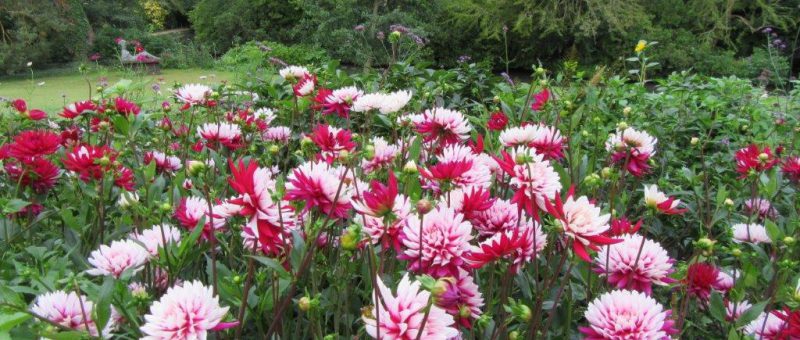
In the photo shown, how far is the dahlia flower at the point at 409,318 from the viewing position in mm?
565

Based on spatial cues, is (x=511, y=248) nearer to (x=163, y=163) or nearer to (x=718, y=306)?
(x=718, y=306)

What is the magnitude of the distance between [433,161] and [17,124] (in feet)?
4.00

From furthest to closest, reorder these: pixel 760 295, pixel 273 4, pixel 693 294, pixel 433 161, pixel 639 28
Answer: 1. pixel 273 4
2. pixel 639 28
3. pixel 433 161
4. pixel 760 295
5. pixel 693 294

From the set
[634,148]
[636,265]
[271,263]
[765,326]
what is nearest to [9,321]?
[271,263]

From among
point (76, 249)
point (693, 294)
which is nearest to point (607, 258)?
point (693, 294)

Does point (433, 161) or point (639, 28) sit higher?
point (433, 161)

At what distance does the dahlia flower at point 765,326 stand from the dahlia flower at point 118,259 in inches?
32.7

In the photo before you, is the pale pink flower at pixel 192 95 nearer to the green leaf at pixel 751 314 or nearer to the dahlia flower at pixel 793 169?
the green leaf at pixel 751 314

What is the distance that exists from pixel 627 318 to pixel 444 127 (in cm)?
56

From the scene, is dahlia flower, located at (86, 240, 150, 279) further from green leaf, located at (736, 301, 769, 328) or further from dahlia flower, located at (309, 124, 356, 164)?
green leaf, located at (736, 301, 769, 328)

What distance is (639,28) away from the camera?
13.1 m

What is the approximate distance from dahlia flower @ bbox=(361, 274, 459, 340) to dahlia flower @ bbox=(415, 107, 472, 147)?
58 centimetres

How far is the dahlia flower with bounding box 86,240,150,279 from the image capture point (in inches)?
29.8

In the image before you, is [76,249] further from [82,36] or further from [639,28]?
[82,36]
